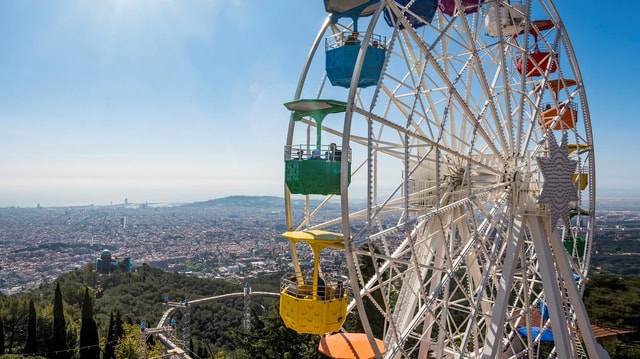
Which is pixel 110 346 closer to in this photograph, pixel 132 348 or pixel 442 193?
pixel 132 348

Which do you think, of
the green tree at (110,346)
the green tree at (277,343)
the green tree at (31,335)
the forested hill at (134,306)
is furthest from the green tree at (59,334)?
the green tree at (277,343)

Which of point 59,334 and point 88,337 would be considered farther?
point 59,334

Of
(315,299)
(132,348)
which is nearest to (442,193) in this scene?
(315,299)

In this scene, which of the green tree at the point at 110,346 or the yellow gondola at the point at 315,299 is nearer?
the yellow gondola at the point at 315,299

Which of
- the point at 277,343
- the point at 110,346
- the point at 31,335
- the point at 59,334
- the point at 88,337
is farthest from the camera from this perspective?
the point at 110,346

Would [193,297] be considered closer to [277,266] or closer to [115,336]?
[115,336]

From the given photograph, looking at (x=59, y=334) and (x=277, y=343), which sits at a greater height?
(x=277, y=343)

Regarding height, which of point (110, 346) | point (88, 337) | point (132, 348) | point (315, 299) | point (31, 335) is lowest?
point (110, 346)

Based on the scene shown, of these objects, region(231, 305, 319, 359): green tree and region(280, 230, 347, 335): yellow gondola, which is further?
region(231, 305, 319, 359): green tree

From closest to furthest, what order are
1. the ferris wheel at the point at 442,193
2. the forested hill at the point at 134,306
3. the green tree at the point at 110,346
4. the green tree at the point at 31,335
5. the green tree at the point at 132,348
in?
the ferris wheel at the point at 442,193 → the green tree at the point at 132,348 → the green tree at the point at 31,335 → the green tree at the point at 110,346 → the forested hill at the point at 134,306

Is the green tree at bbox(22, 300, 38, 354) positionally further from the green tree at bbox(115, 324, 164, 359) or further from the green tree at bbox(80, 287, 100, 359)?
the green tree at bbox(115, 324, 164, 359)

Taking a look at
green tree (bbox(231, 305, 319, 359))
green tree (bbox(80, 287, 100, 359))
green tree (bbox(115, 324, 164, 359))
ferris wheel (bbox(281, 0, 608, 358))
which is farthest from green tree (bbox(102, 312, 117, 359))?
ferris wheel (bbox(281, 0, 608, 358))

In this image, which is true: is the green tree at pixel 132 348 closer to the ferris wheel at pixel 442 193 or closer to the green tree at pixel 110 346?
the green tree at pixel 110 346

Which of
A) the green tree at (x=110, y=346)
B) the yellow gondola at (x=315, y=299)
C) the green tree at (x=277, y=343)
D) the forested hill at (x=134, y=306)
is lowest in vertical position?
the forested hill at (x=134, y=306)
